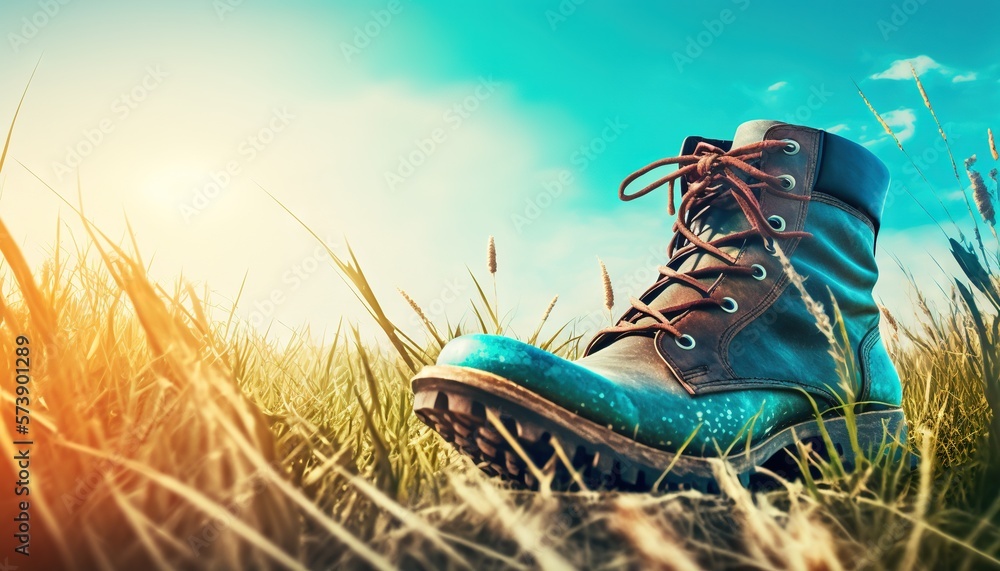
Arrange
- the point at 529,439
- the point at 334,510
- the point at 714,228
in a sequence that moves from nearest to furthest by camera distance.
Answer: the point at 334,510
the point at 529,439
the point at 714,228

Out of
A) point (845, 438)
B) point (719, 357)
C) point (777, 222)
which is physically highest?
point (777, 222)

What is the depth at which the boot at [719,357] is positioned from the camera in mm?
1480

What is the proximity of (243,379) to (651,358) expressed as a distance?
1.21 metres

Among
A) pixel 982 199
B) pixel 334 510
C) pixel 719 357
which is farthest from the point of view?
pixel 982 199

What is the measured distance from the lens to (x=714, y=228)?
2.09m

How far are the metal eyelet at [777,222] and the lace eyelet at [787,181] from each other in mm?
102

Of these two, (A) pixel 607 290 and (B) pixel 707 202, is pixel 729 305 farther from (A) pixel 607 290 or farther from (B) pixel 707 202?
(A) pixel 607 290

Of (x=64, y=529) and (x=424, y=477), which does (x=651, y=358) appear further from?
(x=64, y=529)

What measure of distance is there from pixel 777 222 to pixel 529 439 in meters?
1.10

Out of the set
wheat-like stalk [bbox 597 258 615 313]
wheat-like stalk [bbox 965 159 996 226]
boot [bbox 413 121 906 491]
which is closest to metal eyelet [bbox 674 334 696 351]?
boot [bbox 413 121 906 491]

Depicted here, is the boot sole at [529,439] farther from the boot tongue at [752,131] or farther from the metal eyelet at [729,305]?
the boot tongue at [752,131]

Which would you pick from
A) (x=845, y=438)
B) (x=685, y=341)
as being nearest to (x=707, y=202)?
(x=685, y=341)

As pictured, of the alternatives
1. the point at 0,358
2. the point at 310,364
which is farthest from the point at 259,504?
the point at 310,364

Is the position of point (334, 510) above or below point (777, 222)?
below
